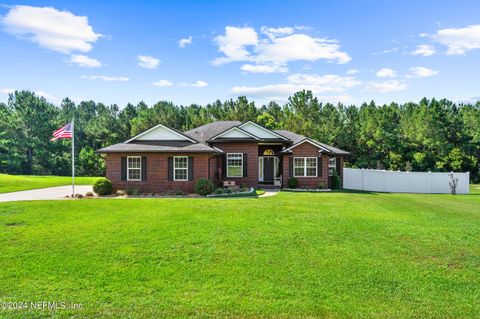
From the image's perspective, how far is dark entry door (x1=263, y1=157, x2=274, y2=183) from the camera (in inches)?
1046

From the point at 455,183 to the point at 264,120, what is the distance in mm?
28406

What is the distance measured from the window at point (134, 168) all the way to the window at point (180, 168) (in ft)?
7.05

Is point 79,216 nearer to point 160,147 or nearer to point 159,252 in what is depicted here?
point 159,252

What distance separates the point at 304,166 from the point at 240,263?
17.1m

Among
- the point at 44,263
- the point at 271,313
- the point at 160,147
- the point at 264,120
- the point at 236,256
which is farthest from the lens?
the point at 264,120

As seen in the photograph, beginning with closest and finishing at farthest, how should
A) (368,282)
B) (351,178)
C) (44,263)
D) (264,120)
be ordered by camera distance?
1. (368,282)
2. (44,263)
3. (351,178)
4. (264,120)

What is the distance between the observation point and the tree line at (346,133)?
43969mm

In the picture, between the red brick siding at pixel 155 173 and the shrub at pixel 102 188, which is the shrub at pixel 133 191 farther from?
the shrub at pixel 102 188

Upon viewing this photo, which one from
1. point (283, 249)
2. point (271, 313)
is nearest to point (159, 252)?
point (283, 249)

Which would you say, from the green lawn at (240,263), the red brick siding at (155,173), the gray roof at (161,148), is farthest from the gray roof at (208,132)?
the green lawn at (240,263)

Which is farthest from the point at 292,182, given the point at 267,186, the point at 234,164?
the point at 234,164

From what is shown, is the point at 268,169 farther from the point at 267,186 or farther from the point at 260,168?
the point at 267,186

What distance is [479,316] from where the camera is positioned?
621cm

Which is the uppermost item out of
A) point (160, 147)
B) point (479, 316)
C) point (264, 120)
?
point (264, 120)
